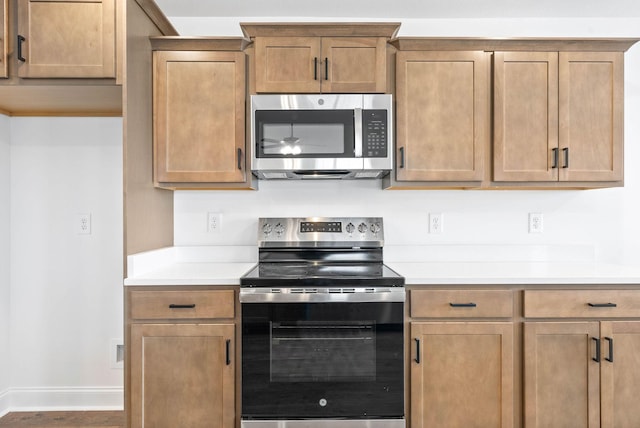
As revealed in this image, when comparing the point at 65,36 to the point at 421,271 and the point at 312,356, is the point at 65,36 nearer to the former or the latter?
the point at 312,356

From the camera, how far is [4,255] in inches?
92.6

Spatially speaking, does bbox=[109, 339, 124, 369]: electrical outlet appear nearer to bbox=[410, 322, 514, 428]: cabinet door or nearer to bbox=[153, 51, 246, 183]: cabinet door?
bbox=[153, 51, 246, 183]: cabinet door

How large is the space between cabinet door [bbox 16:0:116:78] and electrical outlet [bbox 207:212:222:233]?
101 cm

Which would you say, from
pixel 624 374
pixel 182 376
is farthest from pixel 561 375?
pixel 182 376

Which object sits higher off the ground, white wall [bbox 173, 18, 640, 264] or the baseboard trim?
white wall [bbox 173, 18, 640, 264]

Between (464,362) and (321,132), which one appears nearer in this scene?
(464,362)

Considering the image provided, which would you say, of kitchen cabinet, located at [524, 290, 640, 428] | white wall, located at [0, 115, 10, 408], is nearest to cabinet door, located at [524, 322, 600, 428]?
kitchen cabinet, located at [524, 290, 640, 428]

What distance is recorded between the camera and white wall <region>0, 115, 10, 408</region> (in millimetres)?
2322

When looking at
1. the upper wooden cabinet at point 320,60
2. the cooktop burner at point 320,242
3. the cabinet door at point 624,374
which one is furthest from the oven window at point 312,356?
the upper wooden cabinet at point 320,60

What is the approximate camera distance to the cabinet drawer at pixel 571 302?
6.08 ft

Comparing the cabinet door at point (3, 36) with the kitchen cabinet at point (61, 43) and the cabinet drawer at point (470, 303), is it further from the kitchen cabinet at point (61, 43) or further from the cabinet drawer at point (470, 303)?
the cabinet drawer at point (470, 303)

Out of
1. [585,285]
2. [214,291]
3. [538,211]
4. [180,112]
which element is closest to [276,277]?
[214,291]

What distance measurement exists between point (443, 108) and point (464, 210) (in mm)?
697

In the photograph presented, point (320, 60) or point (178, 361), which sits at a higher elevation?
point (320, 60)
